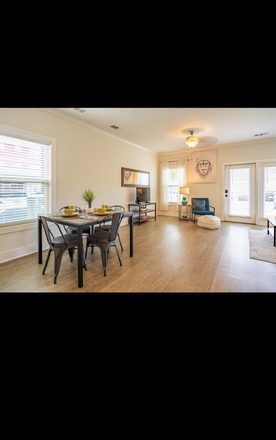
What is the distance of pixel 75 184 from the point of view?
13.6 feet

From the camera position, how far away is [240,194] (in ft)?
20.5

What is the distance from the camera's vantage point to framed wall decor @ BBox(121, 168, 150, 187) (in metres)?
5.72

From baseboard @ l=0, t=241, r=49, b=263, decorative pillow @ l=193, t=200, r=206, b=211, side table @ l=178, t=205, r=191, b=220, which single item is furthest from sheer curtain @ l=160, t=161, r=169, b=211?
baseboard @ l=0, t=241, r=49, b=263

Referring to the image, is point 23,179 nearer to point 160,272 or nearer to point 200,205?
point 160,272

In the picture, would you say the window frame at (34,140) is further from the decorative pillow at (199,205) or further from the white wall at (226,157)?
the white wall at (226,157)

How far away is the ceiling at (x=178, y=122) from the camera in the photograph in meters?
3.78

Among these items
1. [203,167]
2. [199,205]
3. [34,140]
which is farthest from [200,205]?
[34,140]

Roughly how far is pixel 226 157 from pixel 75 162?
16.3ft

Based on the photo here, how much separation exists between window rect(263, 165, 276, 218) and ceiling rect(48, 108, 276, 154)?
98 centimetres

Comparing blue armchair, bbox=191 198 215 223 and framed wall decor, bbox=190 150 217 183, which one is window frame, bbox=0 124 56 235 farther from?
framed wall decor, bbox=190 150 217 183

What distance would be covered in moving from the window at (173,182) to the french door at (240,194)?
5.93ft
